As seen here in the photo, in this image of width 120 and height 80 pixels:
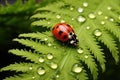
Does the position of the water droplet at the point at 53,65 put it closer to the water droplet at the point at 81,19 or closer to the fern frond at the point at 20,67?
the fern frond at the point at 20,67

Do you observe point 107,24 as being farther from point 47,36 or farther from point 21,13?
point 21,13

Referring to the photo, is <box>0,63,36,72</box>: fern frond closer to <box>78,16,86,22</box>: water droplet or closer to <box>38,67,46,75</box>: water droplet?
<box>38,67,46,75</box>: water droplet

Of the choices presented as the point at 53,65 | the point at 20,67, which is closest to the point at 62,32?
the point at 53,65

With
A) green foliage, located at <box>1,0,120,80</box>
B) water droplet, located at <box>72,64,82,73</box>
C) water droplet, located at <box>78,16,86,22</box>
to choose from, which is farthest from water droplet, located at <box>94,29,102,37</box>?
water droplet, located at <box>72,64,82,73</box>

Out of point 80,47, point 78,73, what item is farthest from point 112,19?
point 78,73

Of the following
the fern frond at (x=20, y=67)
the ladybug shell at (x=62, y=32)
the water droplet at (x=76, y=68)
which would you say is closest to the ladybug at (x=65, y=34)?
the ladybug shell at (x=62, y=32)
